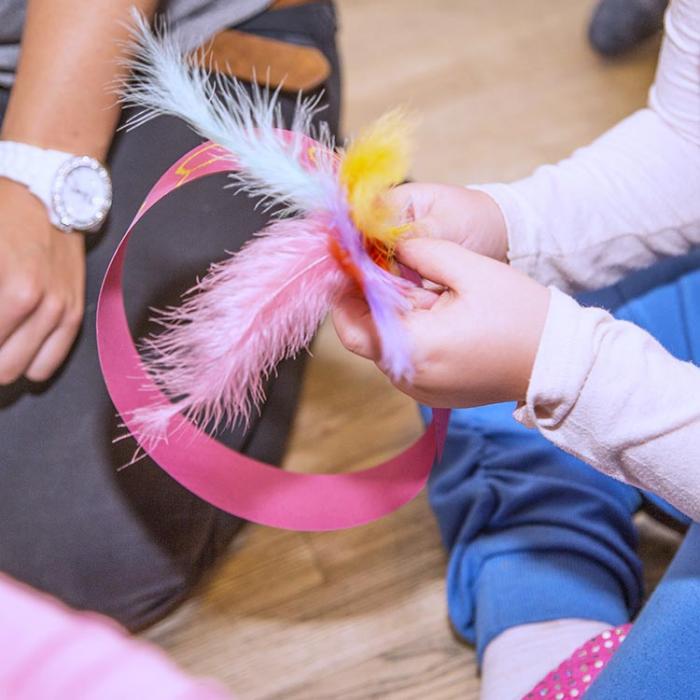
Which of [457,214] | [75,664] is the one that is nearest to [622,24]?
[457,214]

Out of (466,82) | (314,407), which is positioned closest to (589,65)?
(466,82)

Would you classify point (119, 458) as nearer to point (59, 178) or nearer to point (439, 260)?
point (59, 178)

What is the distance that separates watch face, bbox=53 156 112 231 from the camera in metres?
0.68

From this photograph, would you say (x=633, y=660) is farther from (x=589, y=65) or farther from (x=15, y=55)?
(x=589, y=65)

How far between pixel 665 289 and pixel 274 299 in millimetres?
466

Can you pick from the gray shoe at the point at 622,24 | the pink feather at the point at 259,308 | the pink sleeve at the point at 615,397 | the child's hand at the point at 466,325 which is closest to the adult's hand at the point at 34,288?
the pink feather at the point at 259,308

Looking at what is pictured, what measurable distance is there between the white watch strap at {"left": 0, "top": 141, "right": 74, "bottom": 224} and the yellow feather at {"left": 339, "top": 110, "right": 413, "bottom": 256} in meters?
0.29

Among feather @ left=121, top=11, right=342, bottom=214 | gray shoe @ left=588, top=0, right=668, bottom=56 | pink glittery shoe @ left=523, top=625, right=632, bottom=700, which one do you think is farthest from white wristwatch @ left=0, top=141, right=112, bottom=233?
gray shoe @ left=588, top=0, right=668, bottom=56

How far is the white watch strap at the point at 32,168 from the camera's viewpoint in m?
0.68

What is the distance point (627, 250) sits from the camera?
28.0 inches

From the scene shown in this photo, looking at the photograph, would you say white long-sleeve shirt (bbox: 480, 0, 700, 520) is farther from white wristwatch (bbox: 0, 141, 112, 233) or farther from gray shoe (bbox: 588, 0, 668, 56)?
gray shoe (bbox: 588, 0, 668, 56)

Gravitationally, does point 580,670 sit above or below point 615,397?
below

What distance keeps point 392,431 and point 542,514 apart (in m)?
0.24

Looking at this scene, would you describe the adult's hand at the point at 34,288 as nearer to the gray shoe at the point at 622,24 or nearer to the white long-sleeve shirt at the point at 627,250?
the white long-sleeve shirt at the point at 627,250
